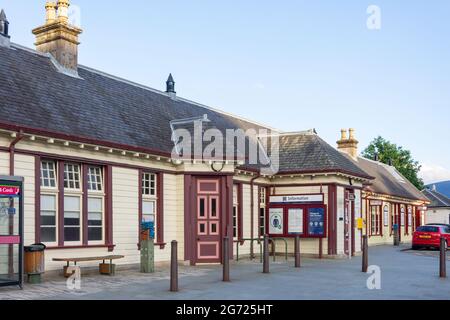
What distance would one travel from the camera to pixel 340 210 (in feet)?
73.5

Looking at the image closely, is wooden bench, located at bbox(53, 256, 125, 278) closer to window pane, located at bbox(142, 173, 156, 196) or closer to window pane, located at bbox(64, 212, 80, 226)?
window pane, located at bbox(64, 212, 80, 226)

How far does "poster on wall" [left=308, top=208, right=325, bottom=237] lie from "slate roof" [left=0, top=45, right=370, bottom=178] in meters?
1.66

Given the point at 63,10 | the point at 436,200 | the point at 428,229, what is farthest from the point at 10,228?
the point at 436,200

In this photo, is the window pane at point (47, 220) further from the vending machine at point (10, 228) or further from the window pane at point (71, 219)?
the vending machine at point (10, 228)

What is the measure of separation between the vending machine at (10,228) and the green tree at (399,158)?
52861mm

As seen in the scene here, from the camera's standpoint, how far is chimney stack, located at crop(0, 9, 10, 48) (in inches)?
642

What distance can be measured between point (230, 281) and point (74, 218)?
450 cm

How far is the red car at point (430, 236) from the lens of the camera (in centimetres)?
2824

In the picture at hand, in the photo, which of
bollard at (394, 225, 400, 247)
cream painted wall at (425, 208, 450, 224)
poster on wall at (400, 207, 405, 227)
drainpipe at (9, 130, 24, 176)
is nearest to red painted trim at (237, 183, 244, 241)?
drainpipe at (9, 130, 24, 176)

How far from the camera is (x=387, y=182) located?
126 ft

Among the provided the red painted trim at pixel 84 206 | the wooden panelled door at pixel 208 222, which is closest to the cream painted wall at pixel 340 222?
the wooden panelled door at pixel 208 222

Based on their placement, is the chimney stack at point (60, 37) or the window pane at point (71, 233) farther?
the chimney stack at point (60, 37)
